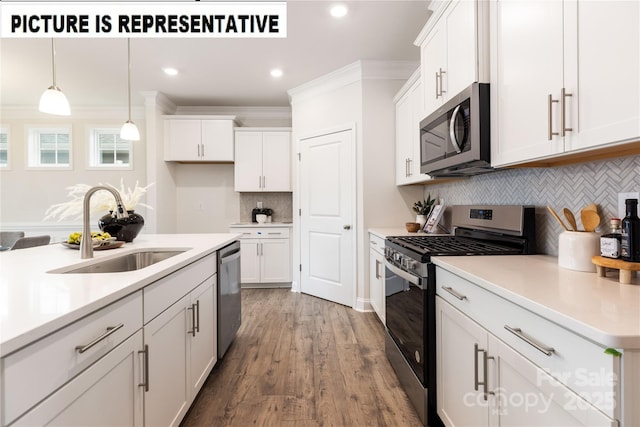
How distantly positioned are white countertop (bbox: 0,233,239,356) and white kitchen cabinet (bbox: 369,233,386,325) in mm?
1644

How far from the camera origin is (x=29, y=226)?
4758 mm

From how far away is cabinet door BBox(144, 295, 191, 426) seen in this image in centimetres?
127

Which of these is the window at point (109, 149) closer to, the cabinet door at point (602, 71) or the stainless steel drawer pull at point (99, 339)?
the stainless steel drawer pull at point (99, 339)

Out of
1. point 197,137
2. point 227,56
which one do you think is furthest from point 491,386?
point 197,137

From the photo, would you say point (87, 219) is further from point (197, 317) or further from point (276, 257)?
point (276, 257)

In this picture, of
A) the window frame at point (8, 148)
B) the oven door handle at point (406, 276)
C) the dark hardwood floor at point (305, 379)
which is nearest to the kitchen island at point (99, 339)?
the dark hardwood floor at point (305, 379)

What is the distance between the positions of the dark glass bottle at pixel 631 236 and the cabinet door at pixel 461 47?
0.88 meters

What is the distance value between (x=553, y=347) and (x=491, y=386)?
384mm

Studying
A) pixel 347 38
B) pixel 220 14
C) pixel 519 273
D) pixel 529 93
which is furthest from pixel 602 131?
pixel 220 14

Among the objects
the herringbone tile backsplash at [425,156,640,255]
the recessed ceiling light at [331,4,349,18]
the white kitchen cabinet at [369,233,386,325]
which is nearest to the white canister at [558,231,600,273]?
the herringbone tile backsplash at [425,156,640,255]

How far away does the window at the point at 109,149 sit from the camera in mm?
5016

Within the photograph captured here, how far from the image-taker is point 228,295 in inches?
94.6

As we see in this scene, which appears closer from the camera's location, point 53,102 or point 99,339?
point 99,339

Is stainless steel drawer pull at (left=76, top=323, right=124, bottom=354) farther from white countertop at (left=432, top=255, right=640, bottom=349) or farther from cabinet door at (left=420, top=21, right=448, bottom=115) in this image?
cabinet door at (left=420, top=21, right=448, bottom=115)
